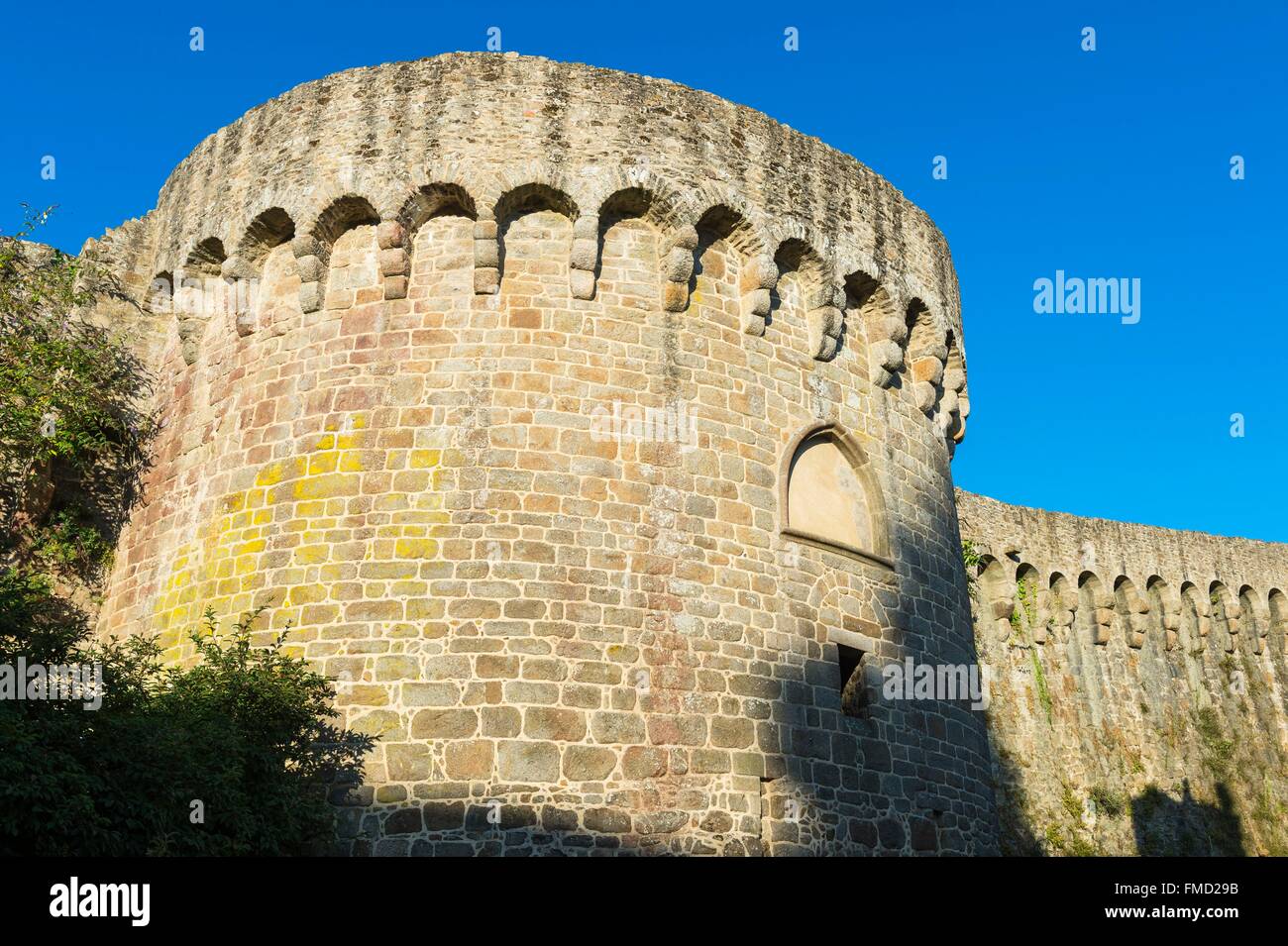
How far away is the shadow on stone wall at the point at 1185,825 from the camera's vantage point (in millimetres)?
18766

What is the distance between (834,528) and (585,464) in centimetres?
244

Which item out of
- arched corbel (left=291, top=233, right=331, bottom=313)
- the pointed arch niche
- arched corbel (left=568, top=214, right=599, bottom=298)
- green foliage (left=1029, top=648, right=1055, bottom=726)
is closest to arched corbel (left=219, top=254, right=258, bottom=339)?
arched corbel (left=291, top=233, right=331, bottom=313)

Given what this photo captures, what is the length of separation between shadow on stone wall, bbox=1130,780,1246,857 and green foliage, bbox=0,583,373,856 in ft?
48.0

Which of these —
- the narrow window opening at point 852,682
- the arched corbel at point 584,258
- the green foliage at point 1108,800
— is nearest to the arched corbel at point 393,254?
the arched corbel at point 584,258

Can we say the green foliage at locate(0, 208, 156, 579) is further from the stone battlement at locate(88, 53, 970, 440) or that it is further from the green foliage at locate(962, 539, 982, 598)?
the green foliage at locate(962, 539, 982, 598)

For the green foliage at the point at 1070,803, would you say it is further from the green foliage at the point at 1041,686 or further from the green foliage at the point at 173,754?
the green foliage at the point at 173,754

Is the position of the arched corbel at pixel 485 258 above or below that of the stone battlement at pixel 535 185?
below

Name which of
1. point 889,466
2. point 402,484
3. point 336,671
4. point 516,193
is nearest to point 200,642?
point 336,671

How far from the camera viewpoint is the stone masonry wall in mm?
18234

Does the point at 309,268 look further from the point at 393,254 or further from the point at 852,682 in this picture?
the point at 852,682

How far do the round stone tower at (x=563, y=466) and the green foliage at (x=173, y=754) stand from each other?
323 mm

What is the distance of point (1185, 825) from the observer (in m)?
19.4

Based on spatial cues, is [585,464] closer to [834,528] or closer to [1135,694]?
[834,528]

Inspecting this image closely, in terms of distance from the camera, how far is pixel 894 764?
32.7ft
